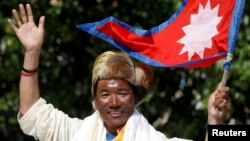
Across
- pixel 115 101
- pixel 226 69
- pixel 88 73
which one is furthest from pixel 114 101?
pixel 88 73

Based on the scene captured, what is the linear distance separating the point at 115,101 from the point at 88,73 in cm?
411

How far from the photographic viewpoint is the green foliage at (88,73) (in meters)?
9.30

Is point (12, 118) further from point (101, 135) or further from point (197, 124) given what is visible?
point (101, 135)


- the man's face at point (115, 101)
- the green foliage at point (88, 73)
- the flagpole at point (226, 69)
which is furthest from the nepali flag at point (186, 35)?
the green foliage at point (88, 73)

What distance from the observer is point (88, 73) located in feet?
32.5

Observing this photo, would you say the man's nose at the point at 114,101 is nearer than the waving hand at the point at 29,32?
Yes

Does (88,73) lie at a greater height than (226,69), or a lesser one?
lesser

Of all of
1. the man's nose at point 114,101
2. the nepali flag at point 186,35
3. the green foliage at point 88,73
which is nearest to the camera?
the man's nose at point 114,101

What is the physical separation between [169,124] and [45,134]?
3.93m

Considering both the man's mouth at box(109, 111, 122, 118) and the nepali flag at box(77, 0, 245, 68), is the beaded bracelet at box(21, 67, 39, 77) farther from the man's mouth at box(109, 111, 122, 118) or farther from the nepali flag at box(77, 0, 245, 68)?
the nepali flag at box(77, 0, 245, 68)

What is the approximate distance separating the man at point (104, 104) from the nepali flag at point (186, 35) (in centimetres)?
44

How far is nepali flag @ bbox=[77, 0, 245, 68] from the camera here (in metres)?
6.25

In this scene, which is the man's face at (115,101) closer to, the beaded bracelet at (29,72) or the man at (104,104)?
the man at (104,104)

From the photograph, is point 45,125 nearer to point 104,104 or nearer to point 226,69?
point 104,104
